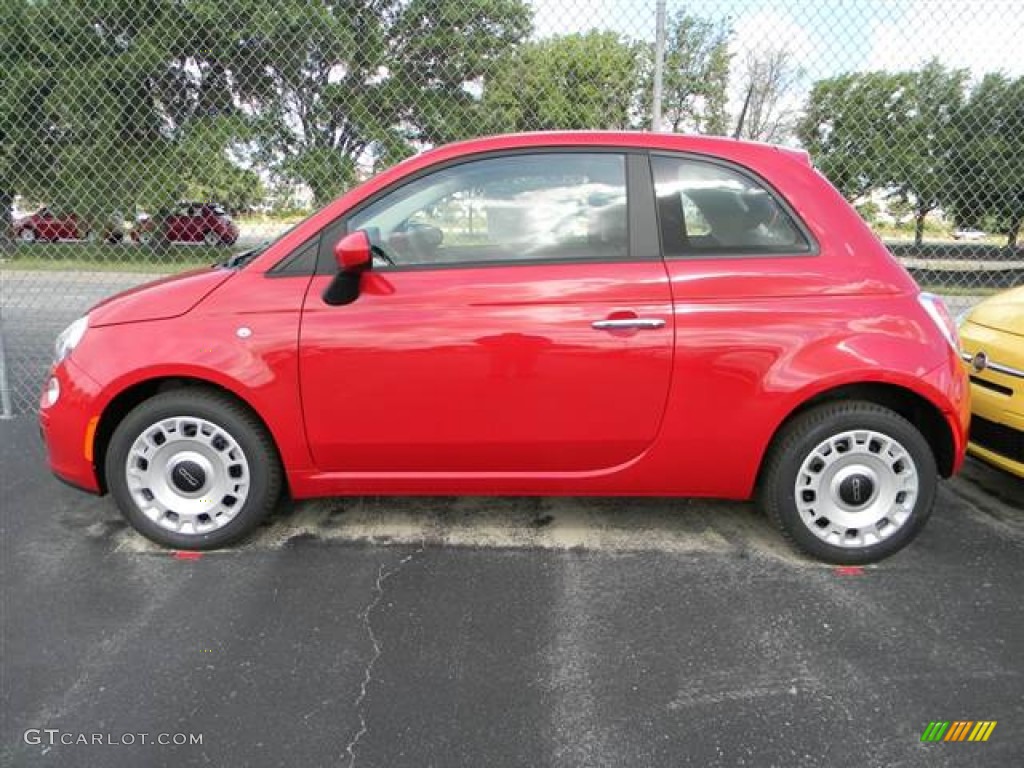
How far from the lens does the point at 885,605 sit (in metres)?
2.79

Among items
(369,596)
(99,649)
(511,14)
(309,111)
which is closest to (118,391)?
(99,649)

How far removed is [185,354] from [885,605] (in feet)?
9.72

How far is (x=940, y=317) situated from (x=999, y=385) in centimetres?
81

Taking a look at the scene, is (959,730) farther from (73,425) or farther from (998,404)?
(73,425)

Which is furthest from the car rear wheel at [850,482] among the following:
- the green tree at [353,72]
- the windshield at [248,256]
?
the green tree at [353,72]

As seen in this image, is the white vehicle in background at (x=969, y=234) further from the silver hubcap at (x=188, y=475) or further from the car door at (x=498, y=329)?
the silver hubcap at (x=188, y=475)

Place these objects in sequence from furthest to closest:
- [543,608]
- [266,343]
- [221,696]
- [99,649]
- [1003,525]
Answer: [1003,525]
[266,343]
[543,608]
[99,649]
[221,696]

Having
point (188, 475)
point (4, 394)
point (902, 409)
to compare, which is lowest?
point (4, 394)

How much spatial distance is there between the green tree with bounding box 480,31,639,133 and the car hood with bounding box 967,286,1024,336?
2.90 meters

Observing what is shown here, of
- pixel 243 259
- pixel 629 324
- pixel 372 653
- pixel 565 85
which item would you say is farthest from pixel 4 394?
pixel 565 85

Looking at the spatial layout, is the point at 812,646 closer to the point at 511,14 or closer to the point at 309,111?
the point at 511,14

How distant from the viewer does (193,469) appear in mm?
3086

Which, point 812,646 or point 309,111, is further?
point 309,111

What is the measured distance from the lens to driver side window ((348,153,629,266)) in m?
2.97
